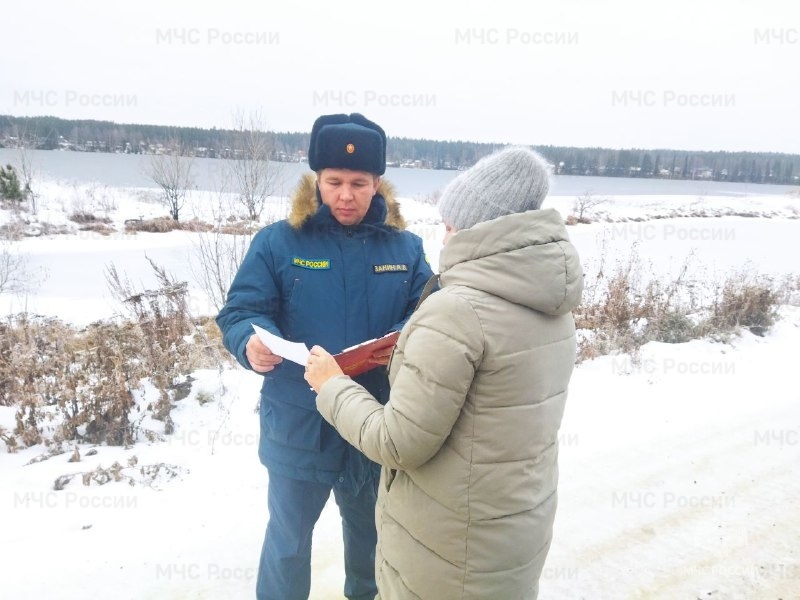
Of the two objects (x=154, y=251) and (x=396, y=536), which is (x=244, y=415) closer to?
(x=396, y=536)

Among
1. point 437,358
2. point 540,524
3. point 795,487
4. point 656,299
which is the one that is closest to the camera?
point 437,358

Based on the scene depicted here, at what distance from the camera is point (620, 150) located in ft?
261

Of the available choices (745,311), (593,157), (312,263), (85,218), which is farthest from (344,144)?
(593,157)

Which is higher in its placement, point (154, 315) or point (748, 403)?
point (154, 315)

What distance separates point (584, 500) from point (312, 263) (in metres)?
2.42

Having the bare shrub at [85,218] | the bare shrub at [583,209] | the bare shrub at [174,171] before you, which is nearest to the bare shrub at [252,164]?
the bare shrub at [174,171]

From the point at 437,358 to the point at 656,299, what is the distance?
6615mm

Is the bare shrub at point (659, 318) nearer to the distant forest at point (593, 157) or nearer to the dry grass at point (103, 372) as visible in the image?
the dry grass at point (103, 372)

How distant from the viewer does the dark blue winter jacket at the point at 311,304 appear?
6.47 ft

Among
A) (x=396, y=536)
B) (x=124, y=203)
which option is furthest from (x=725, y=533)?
(x=124, y=203)

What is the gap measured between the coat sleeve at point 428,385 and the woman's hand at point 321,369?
229mm

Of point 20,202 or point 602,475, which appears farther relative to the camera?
point 20,202

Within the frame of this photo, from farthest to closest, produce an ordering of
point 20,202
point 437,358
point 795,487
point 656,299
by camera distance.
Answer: point 20,202 < point 656,299 < point 795,487 < point 437,358

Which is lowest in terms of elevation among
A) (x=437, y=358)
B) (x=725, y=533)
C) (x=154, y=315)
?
(x=725, y=533)
